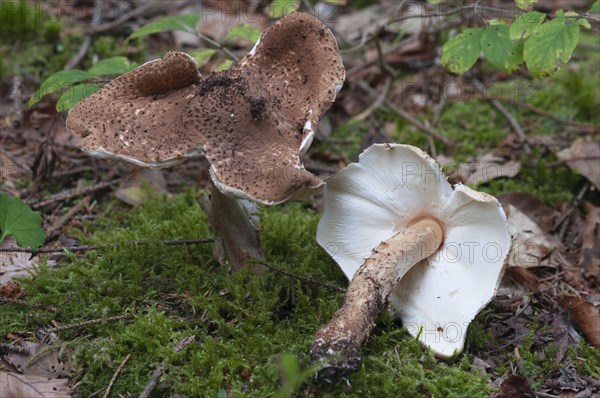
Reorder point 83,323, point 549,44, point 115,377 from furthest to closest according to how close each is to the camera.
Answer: point 549,44
point 83,323
point 115,377

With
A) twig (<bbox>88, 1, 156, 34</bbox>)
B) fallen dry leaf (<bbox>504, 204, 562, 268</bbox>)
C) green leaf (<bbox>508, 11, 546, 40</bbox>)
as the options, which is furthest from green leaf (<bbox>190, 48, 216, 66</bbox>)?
twig (<bbox>88, 1, 156, 34</bbox>)

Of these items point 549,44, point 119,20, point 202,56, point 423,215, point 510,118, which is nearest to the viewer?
point 549,44

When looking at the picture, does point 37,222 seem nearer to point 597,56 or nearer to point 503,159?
point 503,159

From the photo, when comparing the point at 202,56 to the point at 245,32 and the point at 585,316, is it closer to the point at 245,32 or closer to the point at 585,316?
the point at 245,32

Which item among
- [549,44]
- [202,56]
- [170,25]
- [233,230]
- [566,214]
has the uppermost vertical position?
[549,44]

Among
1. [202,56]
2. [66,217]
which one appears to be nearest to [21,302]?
[66,217]

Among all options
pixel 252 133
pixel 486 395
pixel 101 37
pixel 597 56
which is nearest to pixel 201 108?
pixel 252 133

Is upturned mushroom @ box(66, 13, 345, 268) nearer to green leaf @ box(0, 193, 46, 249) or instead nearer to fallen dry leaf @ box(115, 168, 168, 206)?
green leaf @ box(0, 193, 46, 249)

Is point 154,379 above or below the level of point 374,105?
above

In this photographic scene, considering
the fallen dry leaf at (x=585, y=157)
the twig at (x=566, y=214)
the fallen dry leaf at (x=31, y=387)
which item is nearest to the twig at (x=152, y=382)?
the fallen dry leaf at (x=31, y=387)
